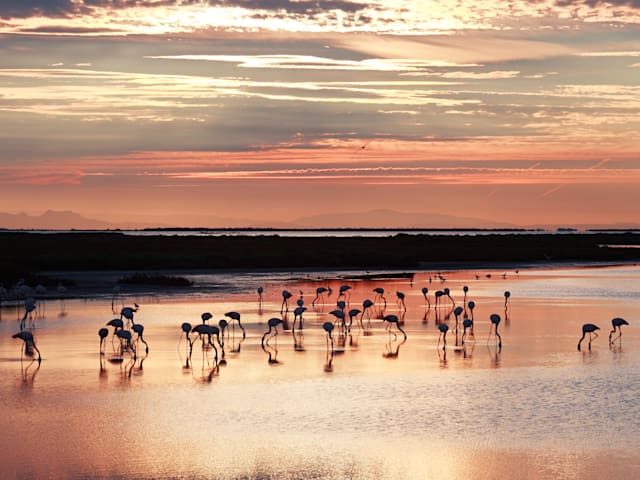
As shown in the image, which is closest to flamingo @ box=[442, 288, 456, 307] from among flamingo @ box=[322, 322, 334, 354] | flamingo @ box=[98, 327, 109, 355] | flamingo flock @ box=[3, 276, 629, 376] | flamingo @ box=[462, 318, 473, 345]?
flamingo flock @ box=[3, 276, 629, 376]

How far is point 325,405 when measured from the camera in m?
15.9

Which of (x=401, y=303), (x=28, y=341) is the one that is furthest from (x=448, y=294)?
(x=28, y=341)

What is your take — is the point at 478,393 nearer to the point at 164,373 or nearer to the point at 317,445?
the point at 317,445

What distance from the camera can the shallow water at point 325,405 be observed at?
485 inches

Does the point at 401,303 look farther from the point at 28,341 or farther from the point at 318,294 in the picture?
the point at 28,341

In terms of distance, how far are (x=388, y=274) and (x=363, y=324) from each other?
87.0ft

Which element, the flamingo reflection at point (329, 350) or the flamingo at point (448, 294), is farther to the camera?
the flamingo at point (448, 294)

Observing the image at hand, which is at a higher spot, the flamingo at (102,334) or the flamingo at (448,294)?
the flamingo at (448,294)

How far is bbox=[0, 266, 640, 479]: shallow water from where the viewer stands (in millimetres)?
12328

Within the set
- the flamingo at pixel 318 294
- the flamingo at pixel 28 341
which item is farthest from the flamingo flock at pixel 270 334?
the flamingo at pixel 318 294

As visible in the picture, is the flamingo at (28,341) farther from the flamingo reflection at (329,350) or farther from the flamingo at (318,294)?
the flamingo at (318,294)

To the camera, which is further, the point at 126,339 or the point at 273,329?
the point at 273,329

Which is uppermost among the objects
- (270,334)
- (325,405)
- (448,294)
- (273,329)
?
(448,294)

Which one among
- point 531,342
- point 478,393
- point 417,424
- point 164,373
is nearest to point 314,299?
point 531,342
